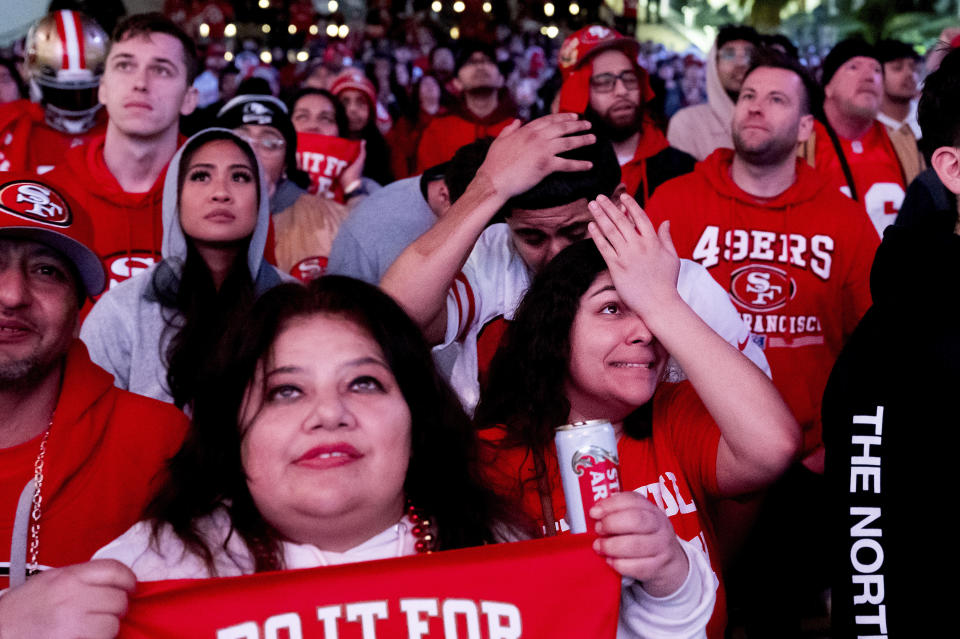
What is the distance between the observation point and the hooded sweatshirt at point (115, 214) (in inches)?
144

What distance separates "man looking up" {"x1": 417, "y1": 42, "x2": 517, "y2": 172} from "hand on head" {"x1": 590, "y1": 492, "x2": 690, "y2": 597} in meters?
5.05

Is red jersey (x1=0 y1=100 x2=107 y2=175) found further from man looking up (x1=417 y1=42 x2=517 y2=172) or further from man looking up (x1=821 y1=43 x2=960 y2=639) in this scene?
man looking up (x1=821 y1=43 x2=960 y2=639)

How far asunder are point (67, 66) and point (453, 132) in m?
2.56

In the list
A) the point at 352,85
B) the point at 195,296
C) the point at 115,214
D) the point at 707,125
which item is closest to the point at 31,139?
the point at 115,214

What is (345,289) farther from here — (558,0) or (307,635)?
(558,0)

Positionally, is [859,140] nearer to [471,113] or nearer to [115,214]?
[471,113]

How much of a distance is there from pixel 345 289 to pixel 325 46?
17.2m

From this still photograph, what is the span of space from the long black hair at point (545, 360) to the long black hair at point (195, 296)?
84 cm

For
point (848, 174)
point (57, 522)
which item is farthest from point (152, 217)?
point (848, 174)

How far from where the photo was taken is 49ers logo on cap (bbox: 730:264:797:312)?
363cm

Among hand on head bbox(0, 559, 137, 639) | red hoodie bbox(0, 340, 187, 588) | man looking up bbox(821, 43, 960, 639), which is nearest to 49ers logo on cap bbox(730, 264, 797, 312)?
man looking up bbox(821, 43, 960, 639)

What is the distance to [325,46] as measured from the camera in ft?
60.0

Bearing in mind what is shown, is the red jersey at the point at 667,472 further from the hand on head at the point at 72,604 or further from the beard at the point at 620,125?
the beard at the point at 620,125

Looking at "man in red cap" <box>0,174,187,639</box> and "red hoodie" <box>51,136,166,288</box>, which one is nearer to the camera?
"man in red cap" <box>0,174,187,639</box>
